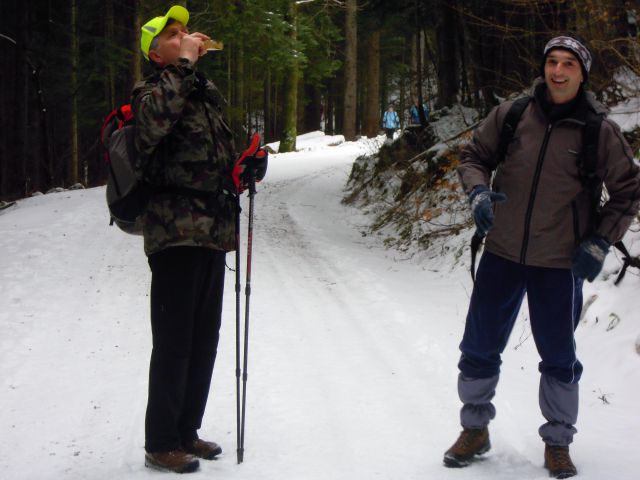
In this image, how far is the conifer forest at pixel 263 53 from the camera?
880 cm

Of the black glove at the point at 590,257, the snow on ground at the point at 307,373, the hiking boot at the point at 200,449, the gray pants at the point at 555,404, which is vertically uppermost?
the black glove at the point at 590,257

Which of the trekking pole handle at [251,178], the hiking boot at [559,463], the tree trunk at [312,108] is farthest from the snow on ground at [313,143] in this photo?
the hiking boot at [559,463]

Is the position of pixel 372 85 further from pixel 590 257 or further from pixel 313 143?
pixel 590 257

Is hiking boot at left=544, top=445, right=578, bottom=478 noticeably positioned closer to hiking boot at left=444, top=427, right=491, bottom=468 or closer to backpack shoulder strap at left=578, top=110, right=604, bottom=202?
hiking boot at left=444, top=427, right=491, bottom=468

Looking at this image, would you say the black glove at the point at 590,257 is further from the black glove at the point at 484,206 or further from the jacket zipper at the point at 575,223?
the black glove at the point at 484,206

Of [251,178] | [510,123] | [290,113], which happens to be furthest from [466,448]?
[290,113]

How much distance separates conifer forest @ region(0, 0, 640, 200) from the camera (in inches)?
Result: 346

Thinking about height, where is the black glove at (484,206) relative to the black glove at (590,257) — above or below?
above

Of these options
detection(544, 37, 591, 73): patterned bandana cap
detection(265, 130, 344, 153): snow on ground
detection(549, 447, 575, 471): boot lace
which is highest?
detection(544, 37, 591, 73): patterned bandana cap

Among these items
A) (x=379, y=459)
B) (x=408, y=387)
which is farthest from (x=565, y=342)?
(x=408, y=387)

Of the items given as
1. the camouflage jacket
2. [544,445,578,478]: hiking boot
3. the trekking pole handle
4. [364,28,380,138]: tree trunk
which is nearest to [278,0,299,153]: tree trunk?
[364,28,380,138]: tree trunk

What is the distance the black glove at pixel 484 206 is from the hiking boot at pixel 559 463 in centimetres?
120

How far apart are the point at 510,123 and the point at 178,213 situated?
5.90 ft

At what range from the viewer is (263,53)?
25.4 meters
